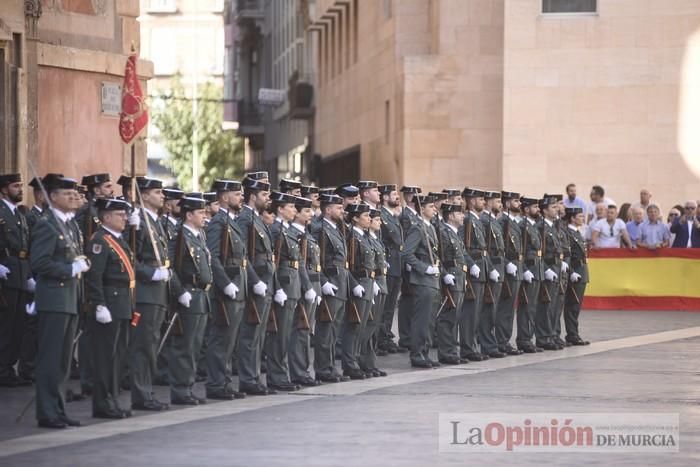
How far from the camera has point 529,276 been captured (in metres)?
23.7

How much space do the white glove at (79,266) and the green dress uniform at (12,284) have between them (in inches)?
148

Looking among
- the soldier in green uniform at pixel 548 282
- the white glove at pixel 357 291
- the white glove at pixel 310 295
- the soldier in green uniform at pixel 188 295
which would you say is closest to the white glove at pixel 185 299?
the soldier in green uniform at pixel 188 295

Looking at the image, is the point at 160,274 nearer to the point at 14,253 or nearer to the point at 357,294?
the point at 14,253

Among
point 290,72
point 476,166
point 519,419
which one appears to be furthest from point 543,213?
point 290,72

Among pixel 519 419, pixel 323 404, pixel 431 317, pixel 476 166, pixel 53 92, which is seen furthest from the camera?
pixel 476 166

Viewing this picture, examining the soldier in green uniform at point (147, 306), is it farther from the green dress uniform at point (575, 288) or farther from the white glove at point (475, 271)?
the green dress uniform at point (575, 288)

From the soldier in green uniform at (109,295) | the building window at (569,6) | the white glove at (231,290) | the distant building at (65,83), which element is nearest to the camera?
the soldier in green uniform at (109,295)

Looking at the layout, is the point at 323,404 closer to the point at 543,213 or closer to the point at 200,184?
the point at 543,213

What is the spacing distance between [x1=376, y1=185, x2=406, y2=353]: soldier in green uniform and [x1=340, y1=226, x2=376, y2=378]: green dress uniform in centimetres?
305

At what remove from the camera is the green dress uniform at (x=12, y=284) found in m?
18.9

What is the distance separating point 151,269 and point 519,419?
358cm

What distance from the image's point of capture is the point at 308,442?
14.2 meters

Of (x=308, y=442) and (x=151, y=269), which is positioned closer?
(x=308, y=442)

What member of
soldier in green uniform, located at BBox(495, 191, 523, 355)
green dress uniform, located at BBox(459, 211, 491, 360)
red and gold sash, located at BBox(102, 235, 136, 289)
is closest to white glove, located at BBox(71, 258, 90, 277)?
red and gold sash, located at BBox(102, 235, 136, 289)
